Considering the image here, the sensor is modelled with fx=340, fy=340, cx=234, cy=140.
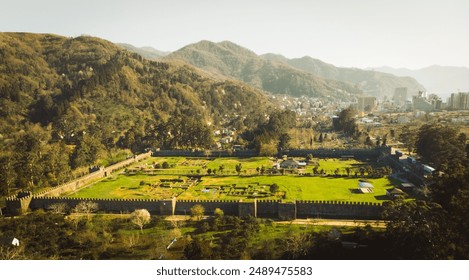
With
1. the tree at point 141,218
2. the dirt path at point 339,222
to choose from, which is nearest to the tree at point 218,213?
the dirt path at point 339,222

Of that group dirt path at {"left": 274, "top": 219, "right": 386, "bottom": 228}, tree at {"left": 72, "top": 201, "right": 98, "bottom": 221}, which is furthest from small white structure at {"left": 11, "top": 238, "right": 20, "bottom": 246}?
dirt path at {"left": 274, "top": 219, "right": 386, "bottom": 228}

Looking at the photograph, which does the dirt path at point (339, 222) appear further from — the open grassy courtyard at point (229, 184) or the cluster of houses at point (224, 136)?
the cluster of houses at point (224, 136)

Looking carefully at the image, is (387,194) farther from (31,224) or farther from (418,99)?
(418,99)

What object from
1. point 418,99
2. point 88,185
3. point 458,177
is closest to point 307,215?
point 458,177

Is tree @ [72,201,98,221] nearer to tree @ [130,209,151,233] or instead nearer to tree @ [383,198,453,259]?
tree @ [130,209,151,233]

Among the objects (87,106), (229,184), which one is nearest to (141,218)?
(229,184)

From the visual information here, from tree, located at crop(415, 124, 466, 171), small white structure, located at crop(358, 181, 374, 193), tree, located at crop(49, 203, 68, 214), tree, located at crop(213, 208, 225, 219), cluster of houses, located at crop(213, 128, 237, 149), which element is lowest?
tree, located at crop(49, 203, 68, 214)

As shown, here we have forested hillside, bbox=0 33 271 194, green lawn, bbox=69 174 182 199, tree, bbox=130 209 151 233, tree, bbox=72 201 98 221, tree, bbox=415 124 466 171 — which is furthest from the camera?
forested hillside, bbox=0 33 271 194
